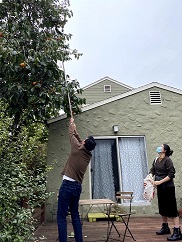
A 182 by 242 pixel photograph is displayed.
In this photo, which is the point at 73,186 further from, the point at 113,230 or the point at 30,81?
the point at 30,81

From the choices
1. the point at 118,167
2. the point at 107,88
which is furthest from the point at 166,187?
the point at 107,88

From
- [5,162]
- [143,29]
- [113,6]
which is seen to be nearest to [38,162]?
[5,162]

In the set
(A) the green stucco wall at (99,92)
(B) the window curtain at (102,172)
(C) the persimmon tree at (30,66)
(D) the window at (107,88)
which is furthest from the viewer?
(D) the window at (107,88)

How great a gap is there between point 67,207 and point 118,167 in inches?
121

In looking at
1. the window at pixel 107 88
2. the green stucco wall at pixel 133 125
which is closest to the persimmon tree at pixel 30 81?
the green stucco wall at pixel 133 125

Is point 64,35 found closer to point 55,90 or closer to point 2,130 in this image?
point 55,90

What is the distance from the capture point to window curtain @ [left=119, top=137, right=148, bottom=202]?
237 inches

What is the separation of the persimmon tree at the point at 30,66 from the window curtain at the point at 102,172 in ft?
3.75

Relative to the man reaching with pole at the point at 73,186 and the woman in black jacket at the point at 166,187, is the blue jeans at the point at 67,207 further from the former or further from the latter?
the woman in black jacket at the point at 166,187

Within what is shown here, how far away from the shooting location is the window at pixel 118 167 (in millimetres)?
5984

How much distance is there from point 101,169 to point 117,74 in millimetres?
11094

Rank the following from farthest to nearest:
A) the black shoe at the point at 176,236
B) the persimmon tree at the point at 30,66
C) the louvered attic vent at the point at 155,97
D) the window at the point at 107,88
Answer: the window at the point at 107,88 → the louvered attic vent at the point at 155,97 → the persimmon tree at the point at 30,66 → the black shoe at the point at 176,236

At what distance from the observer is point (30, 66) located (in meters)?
5.43

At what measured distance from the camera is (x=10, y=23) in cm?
611
